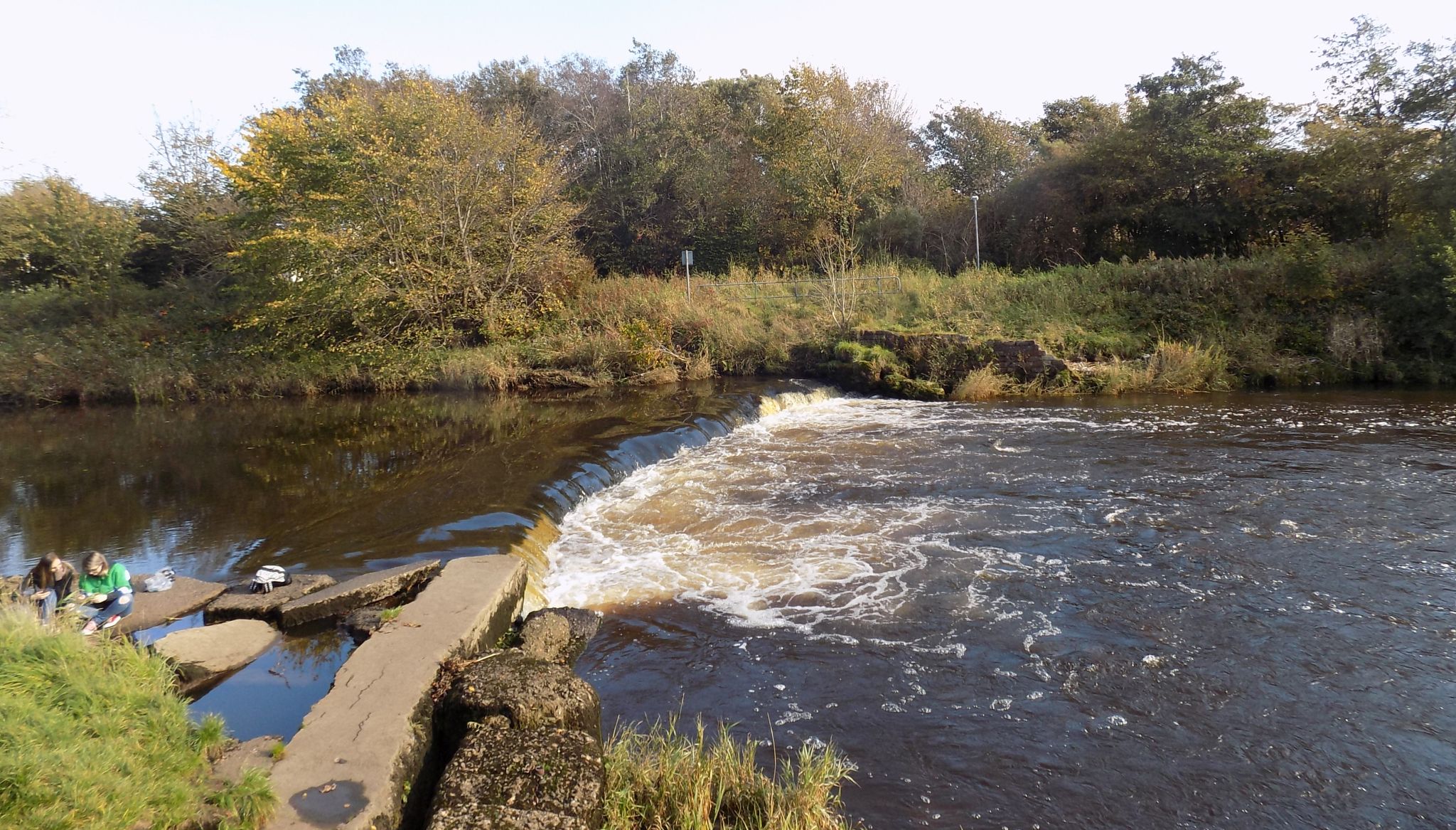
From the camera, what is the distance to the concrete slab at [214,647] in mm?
5062

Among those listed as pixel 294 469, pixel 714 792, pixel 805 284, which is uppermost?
pixel 805 284

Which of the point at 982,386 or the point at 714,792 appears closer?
the point at 714,792

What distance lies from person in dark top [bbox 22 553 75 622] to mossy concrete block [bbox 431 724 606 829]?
10.9 ft

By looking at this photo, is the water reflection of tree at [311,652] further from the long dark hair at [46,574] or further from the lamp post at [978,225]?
the lamp post at [978,225]

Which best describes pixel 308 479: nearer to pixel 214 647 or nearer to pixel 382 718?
pixel 214 647

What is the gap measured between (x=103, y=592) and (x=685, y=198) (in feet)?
85.9

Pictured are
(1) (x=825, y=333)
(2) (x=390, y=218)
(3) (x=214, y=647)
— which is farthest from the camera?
(1) (x=825, y=333)

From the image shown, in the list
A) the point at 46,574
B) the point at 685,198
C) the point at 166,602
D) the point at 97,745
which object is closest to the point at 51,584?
the point at 46,574

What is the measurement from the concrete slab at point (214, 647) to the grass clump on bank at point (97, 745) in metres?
1.35

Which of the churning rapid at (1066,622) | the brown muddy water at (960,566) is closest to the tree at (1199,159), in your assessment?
the brown muddy water at (960,566)

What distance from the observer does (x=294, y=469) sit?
11586mm

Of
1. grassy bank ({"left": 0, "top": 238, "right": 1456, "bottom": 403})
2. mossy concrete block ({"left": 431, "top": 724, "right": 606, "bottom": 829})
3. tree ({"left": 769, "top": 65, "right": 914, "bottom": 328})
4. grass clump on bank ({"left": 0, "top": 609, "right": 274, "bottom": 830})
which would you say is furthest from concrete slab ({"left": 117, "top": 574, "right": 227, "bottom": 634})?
tree ({"left": 769, "top": 65, "right": 914, "bottom": 328})

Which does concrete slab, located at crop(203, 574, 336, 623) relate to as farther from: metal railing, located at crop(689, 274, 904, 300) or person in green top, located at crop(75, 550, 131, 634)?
metal railing, located at crop(689, 274, 904, 300)

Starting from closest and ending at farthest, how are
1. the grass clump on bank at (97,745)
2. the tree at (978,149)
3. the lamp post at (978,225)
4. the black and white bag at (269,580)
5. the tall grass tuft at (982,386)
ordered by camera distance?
the grass clump on bank at (97,745), the black and white bag at (269,580), the tall grass tuft at (982,386), the lamp post at (978,225), the tree at (978,149)
